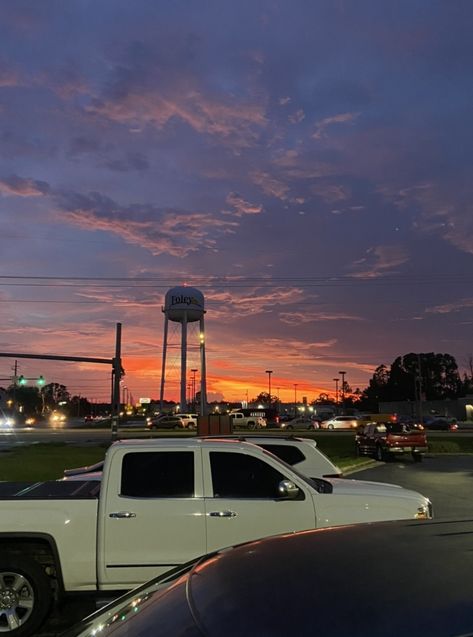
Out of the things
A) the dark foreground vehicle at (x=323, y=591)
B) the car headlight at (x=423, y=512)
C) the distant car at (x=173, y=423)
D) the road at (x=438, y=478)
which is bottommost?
the road at (x=438, y=478)

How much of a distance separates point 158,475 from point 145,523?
0.50 metres

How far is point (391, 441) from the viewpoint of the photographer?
2509 cm

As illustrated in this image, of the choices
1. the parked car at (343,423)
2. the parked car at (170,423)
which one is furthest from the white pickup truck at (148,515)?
the parked car at (170,423)

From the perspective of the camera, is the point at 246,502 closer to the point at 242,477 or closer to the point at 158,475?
the point at 242,477

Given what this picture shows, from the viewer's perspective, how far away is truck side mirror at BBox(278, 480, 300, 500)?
19.3ft

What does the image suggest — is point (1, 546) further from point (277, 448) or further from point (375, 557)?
point (277, 448)

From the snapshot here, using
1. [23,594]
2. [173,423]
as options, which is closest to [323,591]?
[23,594]

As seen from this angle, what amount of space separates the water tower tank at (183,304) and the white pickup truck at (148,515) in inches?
2861

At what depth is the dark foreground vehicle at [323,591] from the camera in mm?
1662

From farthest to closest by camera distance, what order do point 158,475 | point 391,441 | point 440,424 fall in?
point 440,424 < point 391,441 < point 158,475

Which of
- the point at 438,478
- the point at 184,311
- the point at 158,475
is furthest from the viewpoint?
the point at 184,311

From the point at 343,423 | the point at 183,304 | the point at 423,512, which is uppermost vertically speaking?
the point at 183,304

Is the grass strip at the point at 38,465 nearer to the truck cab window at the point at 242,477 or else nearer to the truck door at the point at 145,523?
the truck door at the point at 145,523

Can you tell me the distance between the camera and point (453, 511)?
A: 12844mm
